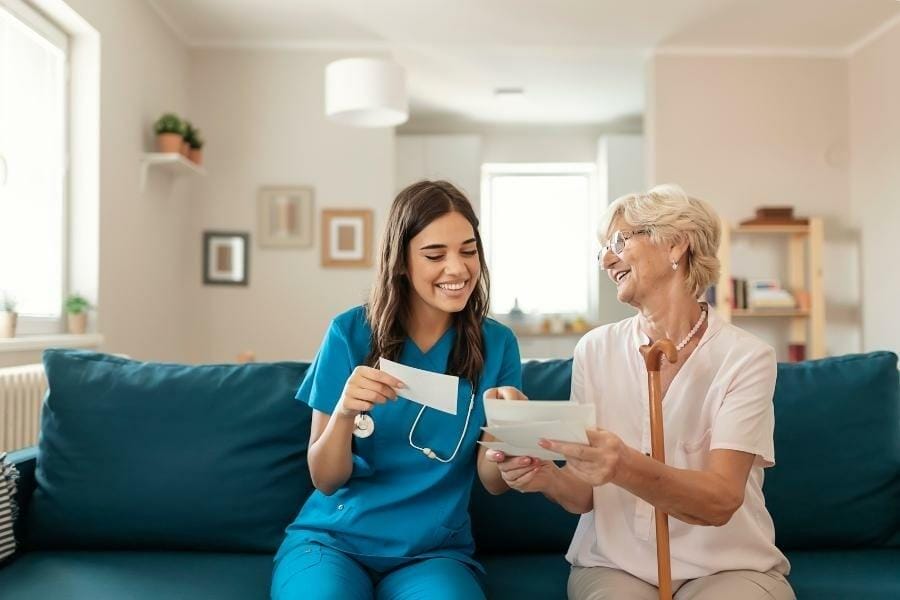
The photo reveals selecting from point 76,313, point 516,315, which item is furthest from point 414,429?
point 516,315

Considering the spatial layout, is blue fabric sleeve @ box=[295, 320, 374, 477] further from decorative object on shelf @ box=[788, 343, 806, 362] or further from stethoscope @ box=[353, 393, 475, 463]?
decorative object on shelf @ box=[788, 343, 806, 362]

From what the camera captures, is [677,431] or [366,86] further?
[366,86]

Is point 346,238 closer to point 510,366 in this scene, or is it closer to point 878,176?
point 878,176

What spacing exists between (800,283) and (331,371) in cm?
478

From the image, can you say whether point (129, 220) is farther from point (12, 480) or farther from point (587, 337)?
point (587, 337)

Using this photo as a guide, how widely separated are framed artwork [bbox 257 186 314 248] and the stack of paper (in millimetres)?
4508

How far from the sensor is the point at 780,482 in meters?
1.82

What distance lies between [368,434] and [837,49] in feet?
17.3

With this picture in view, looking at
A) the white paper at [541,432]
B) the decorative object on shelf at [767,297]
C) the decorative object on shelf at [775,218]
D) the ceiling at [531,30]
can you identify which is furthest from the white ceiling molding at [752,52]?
the white paper at [541,432]

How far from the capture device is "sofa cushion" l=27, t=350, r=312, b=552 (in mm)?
1800

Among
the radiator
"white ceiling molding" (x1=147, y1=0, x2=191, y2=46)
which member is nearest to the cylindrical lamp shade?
"white ceiling molding" (x1=147, y1=0, x2=191, y2=46)

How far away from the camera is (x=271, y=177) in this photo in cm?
555

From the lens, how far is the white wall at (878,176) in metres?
5.16

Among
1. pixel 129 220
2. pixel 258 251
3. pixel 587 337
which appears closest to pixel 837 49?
pixel 258 251
